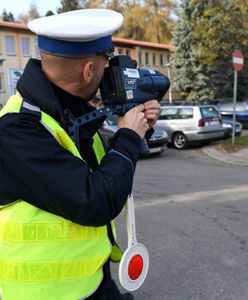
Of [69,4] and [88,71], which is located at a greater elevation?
[88,71]

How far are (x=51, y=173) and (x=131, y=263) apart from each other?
1.69ft

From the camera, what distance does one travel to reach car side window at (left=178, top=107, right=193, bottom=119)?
13.8 meters

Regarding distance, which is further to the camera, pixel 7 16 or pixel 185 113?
pixel 7 16

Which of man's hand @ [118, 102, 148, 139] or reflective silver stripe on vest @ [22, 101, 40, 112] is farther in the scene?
man's hand @ [118, 102, 148, 139]

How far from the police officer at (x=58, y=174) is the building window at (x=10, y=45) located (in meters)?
36.3

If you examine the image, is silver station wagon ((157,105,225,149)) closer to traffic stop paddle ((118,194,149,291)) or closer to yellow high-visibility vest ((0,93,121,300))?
traffic stop paddle ((118,194,149,291))

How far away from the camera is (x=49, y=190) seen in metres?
1.22

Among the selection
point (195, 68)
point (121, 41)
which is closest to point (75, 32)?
point (195, 68)

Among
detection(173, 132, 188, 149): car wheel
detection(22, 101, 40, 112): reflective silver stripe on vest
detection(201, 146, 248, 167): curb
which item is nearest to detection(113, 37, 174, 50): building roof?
detection(173, 132, 188, 149): car wheel

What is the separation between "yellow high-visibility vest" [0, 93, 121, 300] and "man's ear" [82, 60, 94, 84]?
0.18 metres

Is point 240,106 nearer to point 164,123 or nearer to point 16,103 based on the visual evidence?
point 164,123

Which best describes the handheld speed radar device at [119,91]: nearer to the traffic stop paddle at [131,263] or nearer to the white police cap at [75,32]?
the white police cap at [75,32]

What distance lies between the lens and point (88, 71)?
4.49ft

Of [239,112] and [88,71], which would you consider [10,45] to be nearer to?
[239,112]
